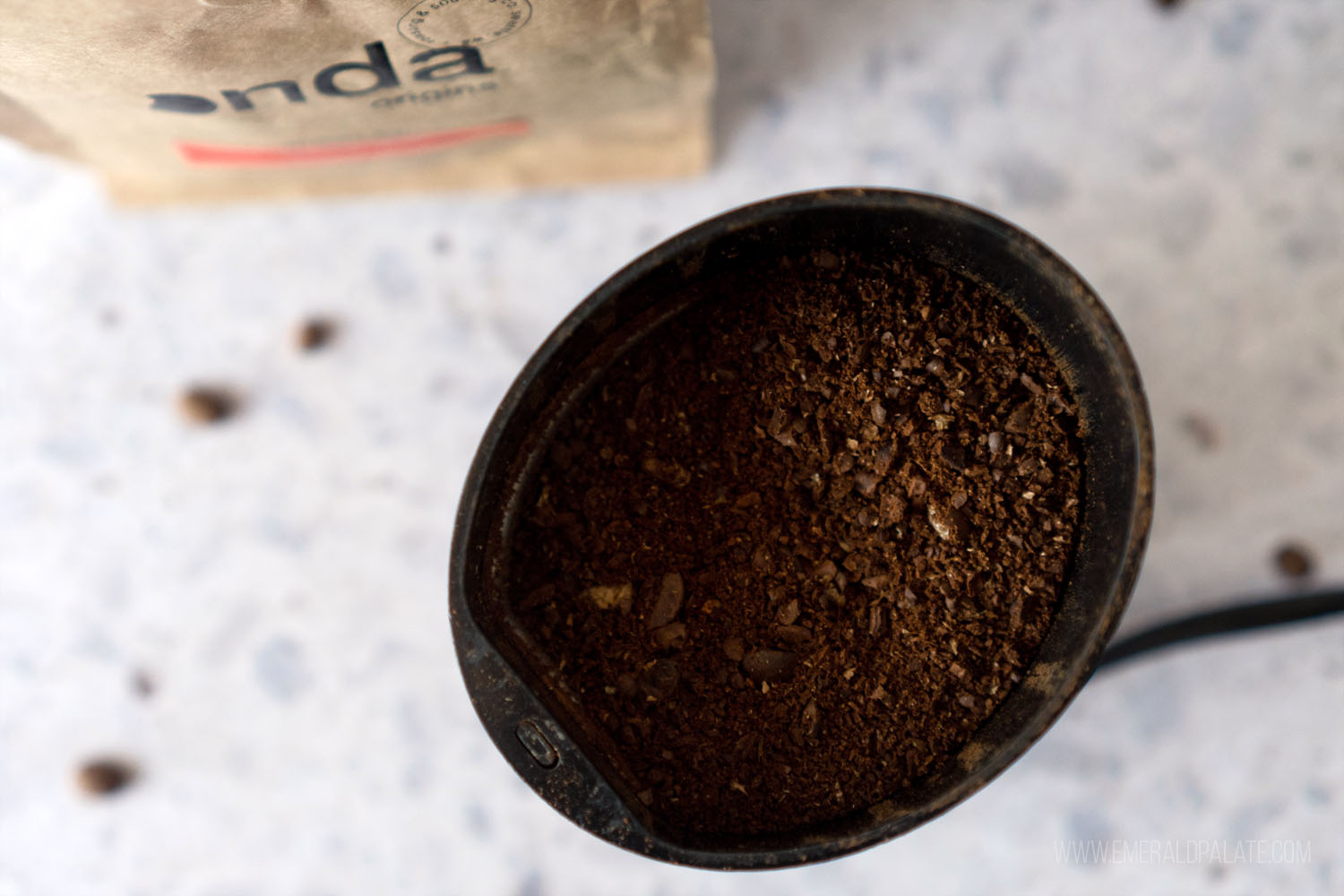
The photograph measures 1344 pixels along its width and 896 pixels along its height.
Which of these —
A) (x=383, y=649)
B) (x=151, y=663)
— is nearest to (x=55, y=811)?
(x=151, y=663)

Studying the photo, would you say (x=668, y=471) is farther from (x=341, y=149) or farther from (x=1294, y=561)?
(x=1294, y=561)

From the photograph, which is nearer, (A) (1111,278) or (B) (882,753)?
(B) (882,753)

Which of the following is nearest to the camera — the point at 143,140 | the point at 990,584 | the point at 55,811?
the point at 990,584

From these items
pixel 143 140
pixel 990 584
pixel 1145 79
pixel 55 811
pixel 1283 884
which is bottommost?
pixel 1283 884

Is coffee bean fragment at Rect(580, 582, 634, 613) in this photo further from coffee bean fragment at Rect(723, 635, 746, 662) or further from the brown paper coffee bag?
the brown paper coffee bag

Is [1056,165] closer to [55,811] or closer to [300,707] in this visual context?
[300,707]

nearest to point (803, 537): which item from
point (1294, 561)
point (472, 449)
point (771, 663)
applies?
point (771, 663)

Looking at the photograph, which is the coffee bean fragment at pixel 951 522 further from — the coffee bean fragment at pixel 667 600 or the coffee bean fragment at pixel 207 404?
the coffee bean fragment at pixel 207 404

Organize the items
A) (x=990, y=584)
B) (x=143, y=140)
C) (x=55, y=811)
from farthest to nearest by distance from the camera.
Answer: (x=55, y=811), (x=143, y=140), (x=990, y=584)
